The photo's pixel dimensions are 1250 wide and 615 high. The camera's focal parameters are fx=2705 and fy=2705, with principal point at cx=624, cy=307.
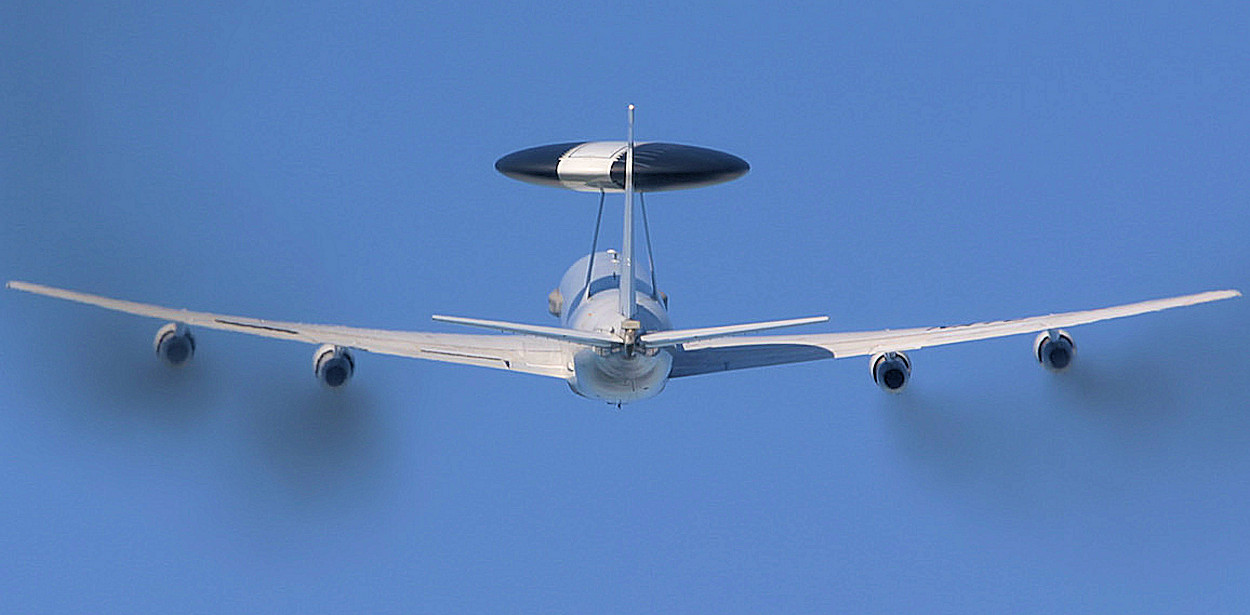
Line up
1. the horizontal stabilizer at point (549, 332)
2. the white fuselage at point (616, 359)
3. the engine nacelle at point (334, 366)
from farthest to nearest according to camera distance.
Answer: the engine nacelle at point (334, 366) < the white fuselage at point (616, 359) < the horizontal stabilizer at point (549, 332)

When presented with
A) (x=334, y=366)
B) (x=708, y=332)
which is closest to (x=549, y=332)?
(x=708, y=332)

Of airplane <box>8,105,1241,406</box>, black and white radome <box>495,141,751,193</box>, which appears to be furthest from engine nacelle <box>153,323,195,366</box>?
black and white radome <box>495,141,751,193</box>

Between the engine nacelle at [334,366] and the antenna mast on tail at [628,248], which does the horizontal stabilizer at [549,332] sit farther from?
the engine nacelle at [334,366]

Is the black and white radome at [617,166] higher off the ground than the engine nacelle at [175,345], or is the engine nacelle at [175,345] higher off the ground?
the black and white radome at [617,166]

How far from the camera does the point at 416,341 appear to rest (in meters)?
56.7

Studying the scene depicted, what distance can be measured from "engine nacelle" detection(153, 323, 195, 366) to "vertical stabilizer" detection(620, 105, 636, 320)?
9.22 m

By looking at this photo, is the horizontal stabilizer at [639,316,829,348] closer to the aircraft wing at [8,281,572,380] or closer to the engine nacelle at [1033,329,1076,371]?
the aircraft wing at [8,281,572,380]

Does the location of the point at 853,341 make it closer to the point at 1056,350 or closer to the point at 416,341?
the point at 1056,350

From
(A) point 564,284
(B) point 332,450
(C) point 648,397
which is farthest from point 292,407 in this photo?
(C) point 648,397

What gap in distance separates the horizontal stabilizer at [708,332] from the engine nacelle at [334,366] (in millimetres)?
7695

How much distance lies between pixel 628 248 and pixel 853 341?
584 cm

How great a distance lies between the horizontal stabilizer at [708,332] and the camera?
4734cm

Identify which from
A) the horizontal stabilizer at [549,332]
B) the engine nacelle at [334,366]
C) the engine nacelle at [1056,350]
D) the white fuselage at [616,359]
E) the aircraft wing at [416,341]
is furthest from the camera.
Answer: the engine nacelle at [1056,350]

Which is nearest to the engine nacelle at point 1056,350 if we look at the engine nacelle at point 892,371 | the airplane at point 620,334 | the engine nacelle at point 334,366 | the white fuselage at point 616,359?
the airplane at point 620,334
